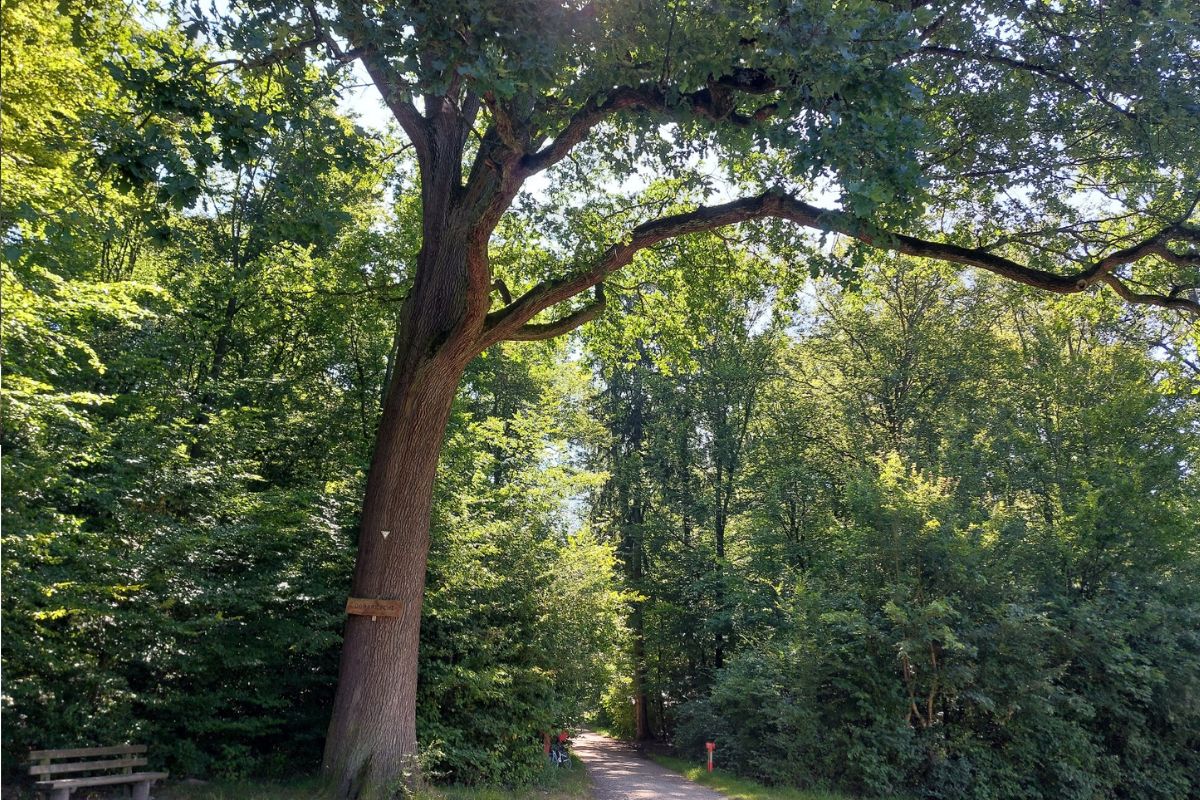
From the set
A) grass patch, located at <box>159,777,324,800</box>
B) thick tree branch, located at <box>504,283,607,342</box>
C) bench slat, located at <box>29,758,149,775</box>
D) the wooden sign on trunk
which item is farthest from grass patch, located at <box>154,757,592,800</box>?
thick tree branch, located at <box>504,283,607,342</box>

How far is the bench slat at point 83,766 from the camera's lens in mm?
7199

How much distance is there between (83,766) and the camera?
7371mm

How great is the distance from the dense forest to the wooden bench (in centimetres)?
38

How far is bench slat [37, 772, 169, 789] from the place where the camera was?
7.06 meters

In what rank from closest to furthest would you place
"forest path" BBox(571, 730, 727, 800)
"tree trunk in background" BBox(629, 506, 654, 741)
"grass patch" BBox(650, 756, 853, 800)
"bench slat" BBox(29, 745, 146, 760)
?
"bench slat" BBox(29, 745, 146, 760)
"grass patch" BBox(650, 756, 853, 800)
"forest path" BBox(571, 730, 727, 800)
"tree trunk in background" BBox(629, 506, 654, 741)

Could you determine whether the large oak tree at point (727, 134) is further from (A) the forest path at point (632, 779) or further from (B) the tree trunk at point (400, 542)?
(A) the forest path at point (632, 779)

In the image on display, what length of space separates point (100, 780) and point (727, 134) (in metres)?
8.64

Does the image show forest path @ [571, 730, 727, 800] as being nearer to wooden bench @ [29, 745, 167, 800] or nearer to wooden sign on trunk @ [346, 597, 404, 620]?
wooden sign on trunk @ [346, 597, 404, 620]

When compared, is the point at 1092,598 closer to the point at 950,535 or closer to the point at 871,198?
the point at 950,535

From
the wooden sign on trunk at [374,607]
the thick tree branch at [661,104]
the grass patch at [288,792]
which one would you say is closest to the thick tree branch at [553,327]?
the thick tree branch at [661,104]

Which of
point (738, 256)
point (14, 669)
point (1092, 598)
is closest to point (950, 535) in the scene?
point (1092, 598)

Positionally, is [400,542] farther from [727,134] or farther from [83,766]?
[727,134]

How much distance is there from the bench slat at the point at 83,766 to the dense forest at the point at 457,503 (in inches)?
22.6

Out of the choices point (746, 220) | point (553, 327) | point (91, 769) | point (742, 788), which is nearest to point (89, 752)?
point (91, 769)
